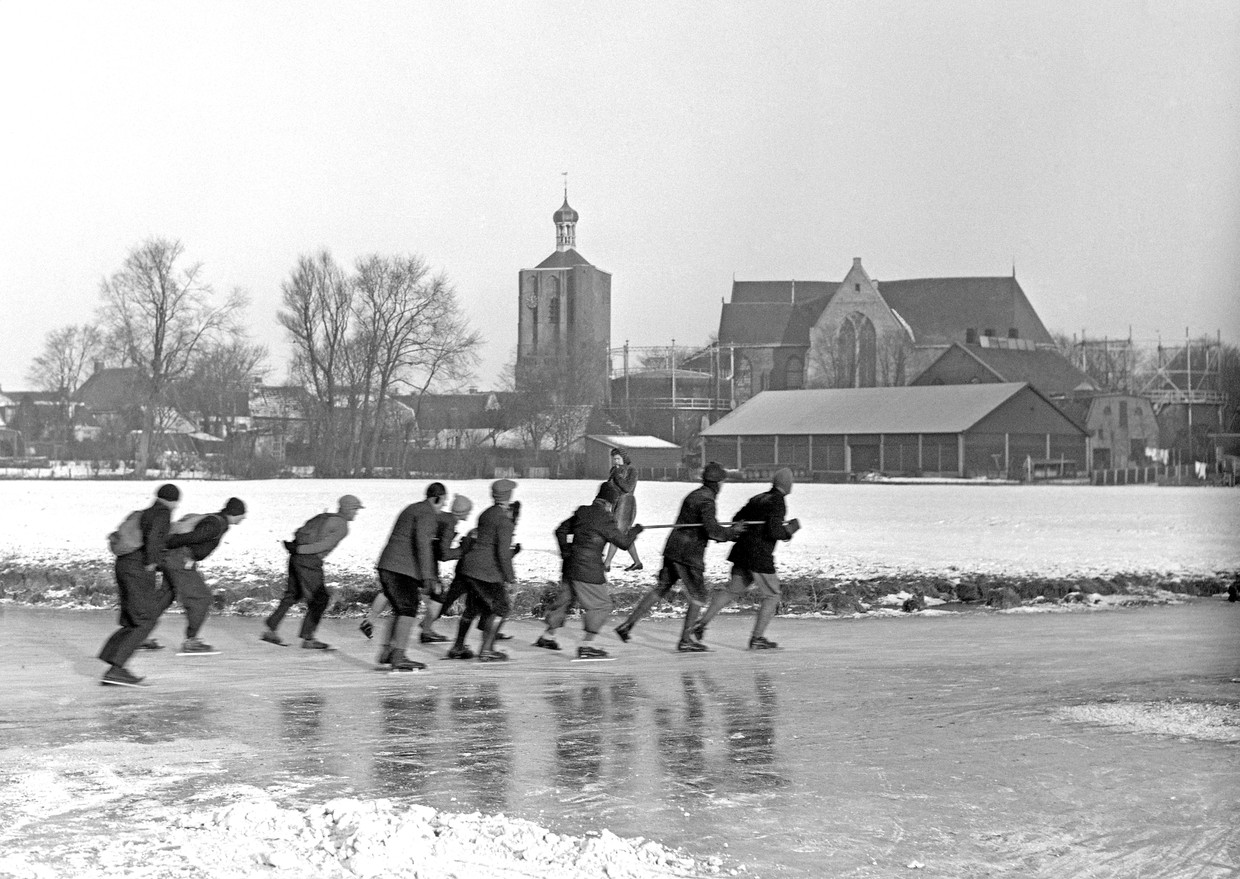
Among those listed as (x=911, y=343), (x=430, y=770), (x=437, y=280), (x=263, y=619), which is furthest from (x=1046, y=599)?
(x=911, y=343)

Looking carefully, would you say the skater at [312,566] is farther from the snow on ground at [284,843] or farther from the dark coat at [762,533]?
the snow on ground at [284,843]

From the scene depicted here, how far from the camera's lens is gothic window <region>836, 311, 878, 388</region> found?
377 feet

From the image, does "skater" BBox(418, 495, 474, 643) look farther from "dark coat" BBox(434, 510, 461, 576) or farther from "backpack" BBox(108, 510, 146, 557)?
"backpack" BBox(108, 510, 146, 557)

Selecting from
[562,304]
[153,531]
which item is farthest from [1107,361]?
[153,531]

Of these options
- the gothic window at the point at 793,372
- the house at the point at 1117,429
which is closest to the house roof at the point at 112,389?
the house at the point at 1117,429

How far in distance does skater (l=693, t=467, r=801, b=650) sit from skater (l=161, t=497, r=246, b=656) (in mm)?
4367

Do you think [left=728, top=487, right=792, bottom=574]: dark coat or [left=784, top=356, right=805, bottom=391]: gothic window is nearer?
[left=728, top=487, right=792, bottom=574]: dark coat

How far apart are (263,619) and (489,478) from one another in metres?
58.9

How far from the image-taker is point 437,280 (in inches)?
3282

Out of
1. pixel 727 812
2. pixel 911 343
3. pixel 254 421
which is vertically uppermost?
pixel 911 343

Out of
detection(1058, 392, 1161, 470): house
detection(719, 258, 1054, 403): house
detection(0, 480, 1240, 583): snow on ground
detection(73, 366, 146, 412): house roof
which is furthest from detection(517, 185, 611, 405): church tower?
detection(0, 480, 1240, 583): snow on ground

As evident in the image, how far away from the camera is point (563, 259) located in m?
139

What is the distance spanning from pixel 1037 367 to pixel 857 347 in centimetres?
1433

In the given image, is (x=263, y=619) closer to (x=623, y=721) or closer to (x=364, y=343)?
(x=623, y=721)
